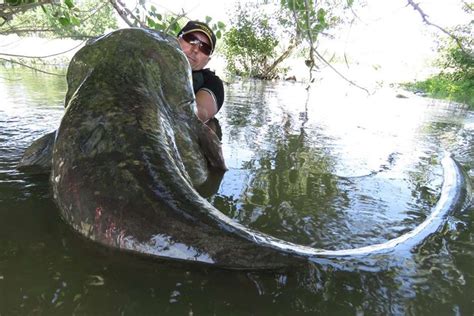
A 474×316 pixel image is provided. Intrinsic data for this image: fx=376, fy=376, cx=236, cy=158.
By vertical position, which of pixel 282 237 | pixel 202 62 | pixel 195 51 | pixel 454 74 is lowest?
pixel 282 237

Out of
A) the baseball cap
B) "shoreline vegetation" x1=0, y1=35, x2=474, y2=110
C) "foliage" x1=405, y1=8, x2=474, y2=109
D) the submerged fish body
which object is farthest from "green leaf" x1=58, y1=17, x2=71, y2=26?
"foliage" x1=405, y1=8, x2=474, y2=109

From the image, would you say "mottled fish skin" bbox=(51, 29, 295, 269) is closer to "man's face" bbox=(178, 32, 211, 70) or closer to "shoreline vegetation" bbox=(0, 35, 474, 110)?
"man's face" bbox=(178, 32, 211, 70)

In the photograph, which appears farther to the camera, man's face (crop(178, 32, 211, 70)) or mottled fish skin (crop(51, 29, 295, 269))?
man's face (crop(178, 32, 211, 70))

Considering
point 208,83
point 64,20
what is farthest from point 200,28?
point 64,20

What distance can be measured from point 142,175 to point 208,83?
3046 millimetres

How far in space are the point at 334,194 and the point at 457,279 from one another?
1102mm

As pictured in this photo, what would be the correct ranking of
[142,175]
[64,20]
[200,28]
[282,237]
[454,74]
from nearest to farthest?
[142,175] → [282,237] → [64,20] → [200,28] → [454,74]

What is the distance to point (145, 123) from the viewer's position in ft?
6.61

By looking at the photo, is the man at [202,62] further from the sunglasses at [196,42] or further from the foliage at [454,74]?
the foliage at [454,74]

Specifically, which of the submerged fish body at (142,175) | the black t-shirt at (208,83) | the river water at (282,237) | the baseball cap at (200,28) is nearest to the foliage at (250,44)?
the black t-shirt at (208,83)

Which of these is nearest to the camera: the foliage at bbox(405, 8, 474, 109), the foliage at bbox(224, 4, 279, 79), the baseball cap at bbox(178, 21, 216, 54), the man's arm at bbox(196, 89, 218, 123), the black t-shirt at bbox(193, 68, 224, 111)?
the baseball cap at bbox(178, 21, 216, 54)

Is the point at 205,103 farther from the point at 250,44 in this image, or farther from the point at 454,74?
the point at 250,44

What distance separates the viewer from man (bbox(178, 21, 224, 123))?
4188 millimetres

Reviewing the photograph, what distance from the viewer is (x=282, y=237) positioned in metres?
1.93
